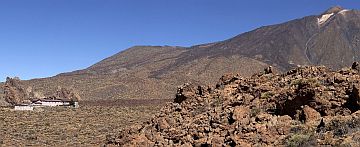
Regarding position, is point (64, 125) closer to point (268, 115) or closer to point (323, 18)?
point (268, 115)

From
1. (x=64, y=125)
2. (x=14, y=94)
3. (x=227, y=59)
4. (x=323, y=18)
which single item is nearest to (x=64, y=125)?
(x=64, y=125)

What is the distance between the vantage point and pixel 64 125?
35.9 m

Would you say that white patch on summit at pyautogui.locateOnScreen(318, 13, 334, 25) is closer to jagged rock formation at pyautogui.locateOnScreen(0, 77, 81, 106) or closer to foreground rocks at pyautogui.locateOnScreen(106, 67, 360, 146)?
jagged rock formation at pyautogui.locateOnScreen(0, 77, 81, 106)

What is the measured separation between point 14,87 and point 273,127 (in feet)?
225

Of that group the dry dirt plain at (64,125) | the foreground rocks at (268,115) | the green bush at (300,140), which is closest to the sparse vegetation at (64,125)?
the dry dirt plain at (64,125)

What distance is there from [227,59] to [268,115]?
117 m

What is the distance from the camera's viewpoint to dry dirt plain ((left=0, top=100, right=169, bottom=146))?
94.7 feet

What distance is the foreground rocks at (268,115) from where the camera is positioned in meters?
9.87

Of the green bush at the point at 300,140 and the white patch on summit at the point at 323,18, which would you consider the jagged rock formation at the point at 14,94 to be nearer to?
the green bush at the point at 300,140

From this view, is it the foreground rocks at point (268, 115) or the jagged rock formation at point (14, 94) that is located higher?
the jagged rock formation at point (14, 94)

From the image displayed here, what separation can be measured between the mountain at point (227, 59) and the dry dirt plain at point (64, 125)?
39.1m

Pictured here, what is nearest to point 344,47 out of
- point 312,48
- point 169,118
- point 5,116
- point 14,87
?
point 312,48

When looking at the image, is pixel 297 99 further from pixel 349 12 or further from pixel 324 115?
pixel 349 12

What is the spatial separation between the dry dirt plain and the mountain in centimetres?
3911
